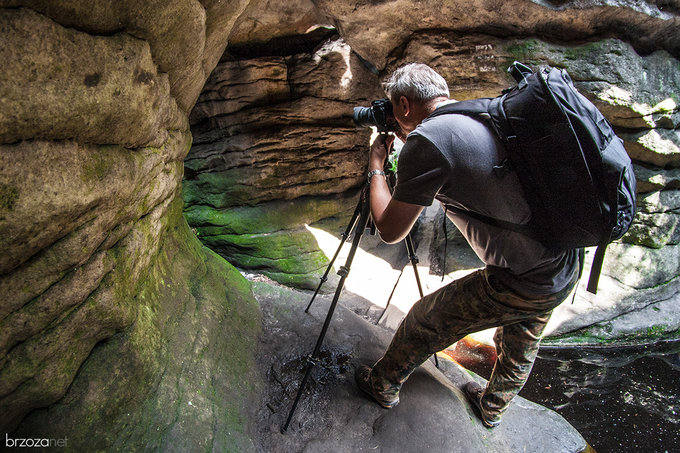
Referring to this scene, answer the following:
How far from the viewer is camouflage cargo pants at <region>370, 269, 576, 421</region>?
7.25 ft

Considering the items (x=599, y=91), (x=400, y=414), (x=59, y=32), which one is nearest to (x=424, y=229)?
(x=599, y=91)

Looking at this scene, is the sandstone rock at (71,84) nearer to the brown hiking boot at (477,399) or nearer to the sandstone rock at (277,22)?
the brown hiking boot at (477,399)

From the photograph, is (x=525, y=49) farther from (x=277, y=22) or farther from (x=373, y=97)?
(x=277, y=22)

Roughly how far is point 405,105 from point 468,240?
0.89 m

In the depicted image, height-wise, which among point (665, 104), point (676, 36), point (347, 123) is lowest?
point (347, 123)

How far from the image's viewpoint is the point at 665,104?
5.09 meters

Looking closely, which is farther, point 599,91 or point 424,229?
point 424,229

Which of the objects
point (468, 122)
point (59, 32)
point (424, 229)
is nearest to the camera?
Result: point (59, 32)

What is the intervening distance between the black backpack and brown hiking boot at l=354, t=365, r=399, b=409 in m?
1.69

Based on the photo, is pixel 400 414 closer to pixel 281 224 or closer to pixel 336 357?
pixel 336 357

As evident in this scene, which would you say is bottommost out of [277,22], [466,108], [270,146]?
[270,146]

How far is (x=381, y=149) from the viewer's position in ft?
8.21

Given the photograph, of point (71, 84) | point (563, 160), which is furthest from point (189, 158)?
point (563, 160)

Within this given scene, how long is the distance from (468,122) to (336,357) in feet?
7.46
